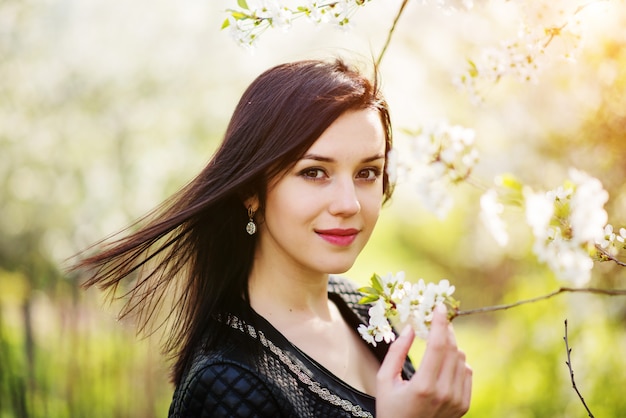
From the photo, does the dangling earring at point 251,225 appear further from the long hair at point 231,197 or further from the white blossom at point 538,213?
the white blossom at point 538,213

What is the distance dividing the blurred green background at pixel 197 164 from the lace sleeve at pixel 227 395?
100 centimetres

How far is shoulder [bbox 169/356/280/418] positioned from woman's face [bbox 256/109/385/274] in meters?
0.38

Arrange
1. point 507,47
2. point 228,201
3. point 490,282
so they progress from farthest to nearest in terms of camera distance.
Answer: point 490,282, point 228,201, point 507,47

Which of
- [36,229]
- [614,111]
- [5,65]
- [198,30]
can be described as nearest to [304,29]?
[198,30]

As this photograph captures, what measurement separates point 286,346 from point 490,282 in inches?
302

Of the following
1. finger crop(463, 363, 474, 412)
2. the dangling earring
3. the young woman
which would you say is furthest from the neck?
finger crop(463, 363, 474, 412)

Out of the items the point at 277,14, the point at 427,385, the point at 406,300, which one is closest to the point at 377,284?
the point at 406,300

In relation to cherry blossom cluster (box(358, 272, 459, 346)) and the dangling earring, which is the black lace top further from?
cherry blossom cluster (box(358, 272, 459, 346))

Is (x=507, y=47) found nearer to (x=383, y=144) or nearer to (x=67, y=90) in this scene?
(x=383, y=144)

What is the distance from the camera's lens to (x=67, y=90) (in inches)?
287

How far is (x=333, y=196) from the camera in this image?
1869 mm

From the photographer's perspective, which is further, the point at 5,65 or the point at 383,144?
the point at 5,65

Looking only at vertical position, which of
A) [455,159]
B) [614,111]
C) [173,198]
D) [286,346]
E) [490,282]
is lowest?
[286,346]

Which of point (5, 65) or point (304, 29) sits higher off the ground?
point (304, 29)
